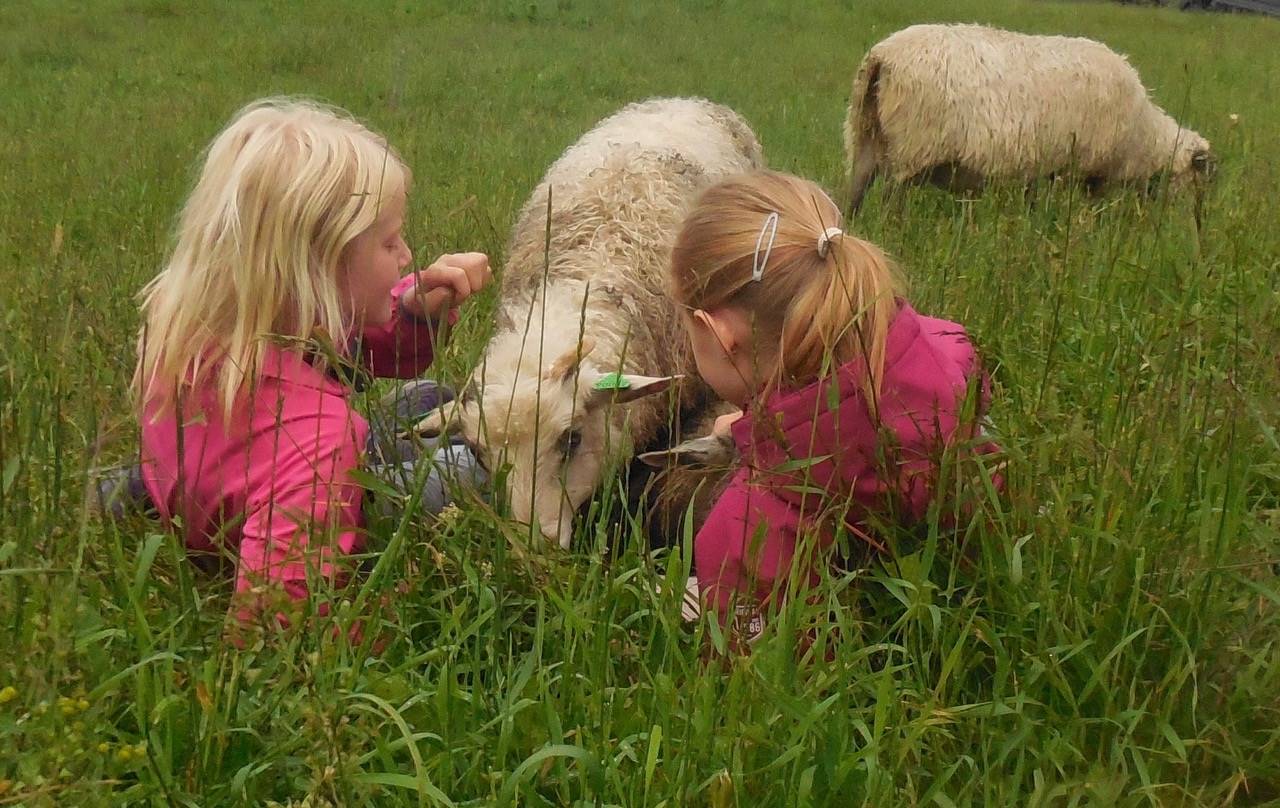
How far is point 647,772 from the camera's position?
1526 mm

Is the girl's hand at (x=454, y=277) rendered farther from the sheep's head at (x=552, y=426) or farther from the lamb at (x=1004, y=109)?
the lamb at (x=1004, y=109)

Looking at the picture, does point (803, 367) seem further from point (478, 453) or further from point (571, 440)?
point (571, 440)

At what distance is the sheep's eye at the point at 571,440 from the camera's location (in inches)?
113

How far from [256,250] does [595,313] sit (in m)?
1.39

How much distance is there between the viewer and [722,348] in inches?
90.3

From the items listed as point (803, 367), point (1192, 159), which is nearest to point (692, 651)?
point (803, 367)

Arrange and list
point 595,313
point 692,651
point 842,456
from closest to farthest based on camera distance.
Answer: point 692,651
point 842,456
point 595,313

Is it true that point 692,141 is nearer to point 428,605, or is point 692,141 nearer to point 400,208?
point 400,208

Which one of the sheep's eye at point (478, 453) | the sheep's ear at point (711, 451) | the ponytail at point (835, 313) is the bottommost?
the sheep's eye at point (478, 453)

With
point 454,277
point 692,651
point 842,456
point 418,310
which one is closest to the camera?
point 692,651

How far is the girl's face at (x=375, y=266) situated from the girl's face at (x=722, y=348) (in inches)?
26.3

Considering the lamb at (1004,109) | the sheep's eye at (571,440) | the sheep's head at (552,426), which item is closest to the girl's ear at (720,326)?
the sheep's head at (552,426)

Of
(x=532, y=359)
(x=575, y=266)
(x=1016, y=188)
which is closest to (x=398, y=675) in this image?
(x=532, y=359)

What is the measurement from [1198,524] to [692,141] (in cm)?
320
